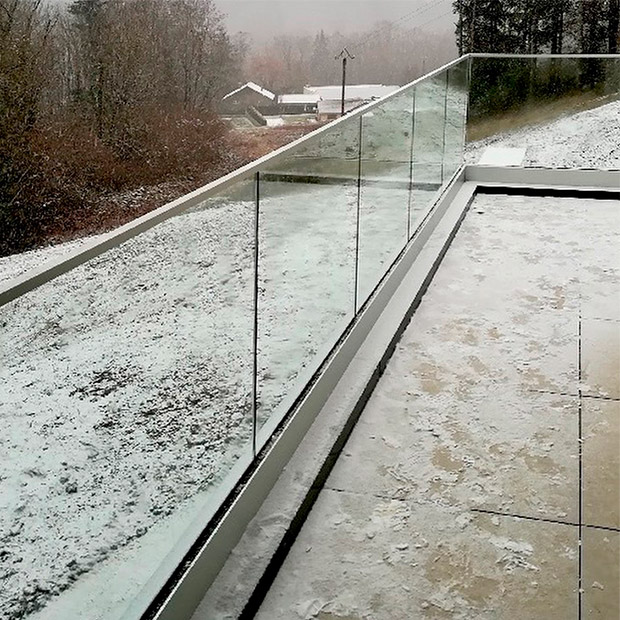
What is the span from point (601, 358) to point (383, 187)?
0.84m

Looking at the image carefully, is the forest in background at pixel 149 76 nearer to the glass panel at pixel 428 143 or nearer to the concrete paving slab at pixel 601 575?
the glass panel at pixel 428 143

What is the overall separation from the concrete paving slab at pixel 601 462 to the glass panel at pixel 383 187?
2.45 ft

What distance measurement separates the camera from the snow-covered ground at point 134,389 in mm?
1004

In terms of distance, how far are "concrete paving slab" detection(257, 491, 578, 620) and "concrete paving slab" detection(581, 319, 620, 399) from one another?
2.23 ft

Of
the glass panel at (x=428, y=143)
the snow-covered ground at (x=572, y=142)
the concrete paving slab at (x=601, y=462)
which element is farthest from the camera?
the snow-covered ground at (x=572, y=142)

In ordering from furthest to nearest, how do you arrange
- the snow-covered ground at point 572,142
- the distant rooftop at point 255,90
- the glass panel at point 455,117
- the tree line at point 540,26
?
the distant rooftop at point 255,90 < the tree line at point 540,26 < the snow-covered ground at point 572,142 < the glass panel at point 455,117

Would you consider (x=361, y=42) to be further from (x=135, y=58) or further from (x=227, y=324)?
(x=227, y=324)

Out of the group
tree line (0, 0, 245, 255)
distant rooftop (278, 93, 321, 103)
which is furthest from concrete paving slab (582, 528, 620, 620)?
distant rooftop (278, 93, 321, 103)

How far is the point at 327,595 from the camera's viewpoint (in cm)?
152

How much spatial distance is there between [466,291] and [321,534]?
1564mm

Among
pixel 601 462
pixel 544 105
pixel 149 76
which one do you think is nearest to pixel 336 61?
pixel 149 76

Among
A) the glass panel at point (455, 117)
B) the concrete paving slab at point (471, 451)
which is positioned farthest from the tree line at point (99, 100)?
the concrete paving slab at point (471, 451)

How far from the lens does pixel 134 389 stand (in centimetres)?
121

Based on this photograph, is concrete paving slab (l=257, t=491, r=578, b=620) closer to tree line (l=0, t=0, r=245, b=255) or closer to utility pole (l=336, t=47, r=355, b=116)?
tree line (l=0, t=0, r=245, b=255)
